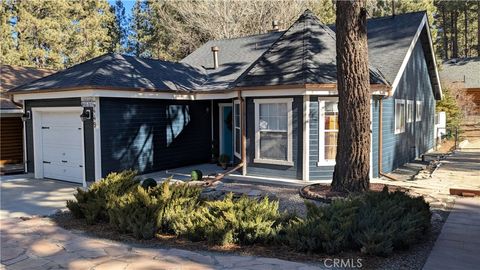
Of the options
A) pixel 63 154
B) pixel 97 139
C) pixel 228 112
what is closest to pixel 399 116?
pixel 228 112

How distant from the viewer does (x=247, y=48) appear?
1669cm

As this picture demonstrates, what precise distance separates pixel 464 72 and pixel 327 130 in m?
27.3

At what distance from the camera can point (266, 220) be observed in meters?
5.79

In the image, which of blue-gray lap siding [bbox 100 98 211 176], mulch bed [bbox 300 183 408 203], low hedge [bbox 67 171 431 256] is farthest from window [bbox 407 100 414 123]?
low hedge [bbox 67 171 431 256]

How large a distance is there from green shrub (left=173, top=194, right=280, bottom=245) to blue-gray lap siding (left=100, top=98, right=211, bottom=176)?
5590 millimetres

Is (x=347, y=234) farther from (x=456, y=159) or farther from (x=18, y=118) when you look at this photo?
(x=18, y=118)

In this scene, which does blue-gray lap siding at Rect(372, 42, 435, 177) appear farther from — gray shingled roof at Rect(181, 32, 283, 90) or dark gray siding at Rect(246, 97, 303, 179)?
gray shingled roof at Rect(181, 32, 283, 90)

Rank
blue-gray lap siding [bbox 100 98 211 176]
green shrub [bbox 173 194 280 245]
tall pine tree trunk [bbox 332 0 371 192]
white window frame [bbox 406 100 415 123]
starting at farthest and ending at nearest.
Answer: white window frame [bbox 406 100 415 123]
blue-gray lap siding [bbox 100 98 211 176]
tall pine tree trunk [bbox 332 0 371 192]
green shrub [bbox 173 194 280 245]

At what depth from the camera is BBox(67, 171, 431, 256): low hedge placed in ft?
16.7

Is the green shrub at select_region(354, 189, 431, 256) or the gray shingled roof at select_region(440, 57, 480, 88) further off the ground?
the gray shingled roof at select_region(440, 57, 480, 88)

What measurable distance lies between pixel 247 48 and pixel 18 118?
931 centimetres

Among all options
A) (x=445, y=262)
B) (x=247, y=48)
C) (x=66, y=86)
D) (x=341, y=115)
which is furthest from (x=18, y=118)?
(x=445, y=262)

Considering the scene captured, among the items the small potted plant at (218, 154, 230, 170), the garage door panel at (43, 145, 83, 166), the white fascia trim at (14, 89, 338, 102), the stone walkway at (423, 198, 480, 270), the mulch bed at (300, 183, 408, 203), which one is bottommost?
the stone walkway at (423, 198, 480, 270)

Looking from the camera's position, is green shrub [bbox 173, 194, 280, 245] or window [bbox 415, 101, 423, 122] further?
window [bbox 415, 101, 423, 122]
